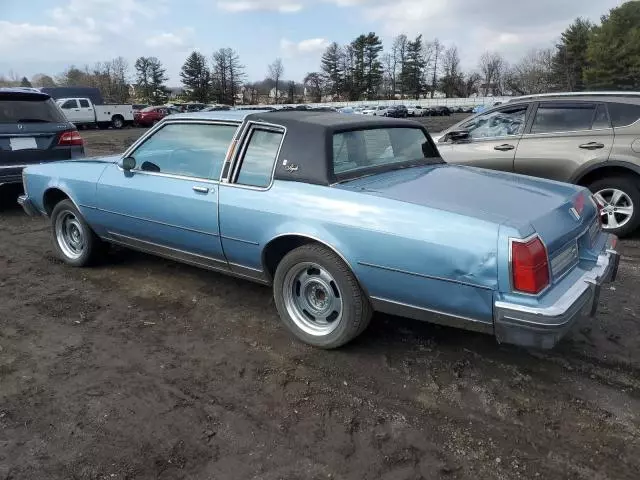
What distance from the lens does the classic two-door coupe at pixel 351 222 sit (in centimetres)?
269

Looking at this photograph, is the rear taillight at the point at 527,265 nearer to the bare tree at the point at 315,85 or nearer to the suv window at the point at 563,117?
the suv window at the point at 563,117

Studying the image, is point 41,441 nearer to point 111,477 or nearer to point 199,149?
point 111,477

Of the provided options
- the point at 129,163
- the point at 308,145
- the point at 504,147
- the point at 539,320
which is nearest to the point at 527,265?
the point at 539,320

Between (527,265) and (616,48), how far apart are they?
2429 inches

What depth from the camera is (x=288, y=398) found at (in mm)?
2896

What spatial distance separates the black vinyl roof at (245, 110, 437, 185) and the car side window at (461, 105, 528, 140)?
346 centimetres

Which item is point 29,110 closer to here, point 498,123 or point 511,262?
point 498,123

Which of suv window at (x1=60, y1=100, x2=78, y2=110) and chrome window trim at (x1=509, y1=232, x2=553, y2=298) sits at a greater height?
Result: suv window at (x1=60, y1=100, x2=78, y2=110)

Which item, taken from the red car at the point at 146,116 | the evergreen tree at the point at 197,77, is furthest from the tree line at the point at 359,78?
the red car at the point at 146,116

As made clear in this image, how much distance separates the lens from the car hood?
2.82 m

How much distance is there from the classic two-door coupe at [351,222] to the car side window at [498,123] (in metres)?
2.60

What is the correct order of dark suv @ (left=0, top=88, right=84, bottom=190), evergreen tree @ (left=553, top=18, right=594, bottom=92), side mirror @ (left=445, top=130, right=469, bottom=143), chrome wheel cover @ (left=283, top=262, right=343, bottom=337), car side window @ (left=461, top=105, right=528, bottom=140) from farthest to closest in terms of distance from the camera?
evergreen tree @ (left=553, top=18, right=594, bottom=92)
dark suv @ (left=0, top=88, right=84, bottom=190)
side mirror @ (left=445, top=130, right=469, bottom=143)
car side window @ (left=461, top=105, right=528, bottom=140)
chrome wheel cover @ (left=283, top=262, right=343, bottom=337)

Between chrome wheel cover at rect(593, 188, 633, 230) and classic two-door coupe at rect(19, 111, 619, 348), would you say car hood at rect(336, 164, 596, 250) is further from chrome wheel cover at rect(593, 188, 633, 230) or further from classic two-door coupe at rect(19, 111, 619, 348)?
chrome wheel cover at rect(593, 188, 633, 230)

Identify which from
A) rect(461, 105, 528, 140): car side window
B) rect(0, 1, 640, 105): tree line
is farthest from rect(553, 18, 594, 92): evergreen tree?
rect(461, 105, 528, 140): car side window
